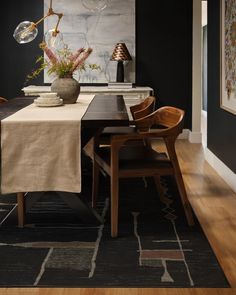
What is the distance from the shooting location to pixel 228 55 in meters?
4.37

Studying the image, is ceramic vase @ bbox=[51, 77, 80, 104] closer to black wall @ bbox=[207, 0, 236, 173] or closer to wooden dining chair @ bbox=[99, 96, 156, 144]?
wooden dining chair @ bbox=[99, 96, 156, 144]

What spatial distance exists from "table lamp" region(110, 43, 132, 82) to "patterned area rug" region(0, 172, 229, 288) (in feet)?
10.3

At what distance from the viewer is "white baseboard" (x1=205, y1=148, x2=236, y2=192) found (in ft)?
13.9

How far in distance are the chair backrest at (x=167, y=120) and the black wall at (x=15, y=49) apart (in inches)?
140

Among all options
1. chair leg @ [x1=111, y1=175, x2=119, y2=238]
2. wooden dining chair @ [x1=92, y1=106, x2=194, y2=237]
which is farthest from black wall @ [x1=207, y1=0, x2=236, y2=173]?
Answer: chair leg @ [x1=111, y1=175, x2=119, y2=238]

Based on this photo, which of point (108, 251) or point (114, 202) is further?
point (114, 202)

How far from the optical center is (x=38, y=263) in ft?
8.54

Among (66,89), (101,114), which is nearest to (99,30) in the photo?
(66,89)

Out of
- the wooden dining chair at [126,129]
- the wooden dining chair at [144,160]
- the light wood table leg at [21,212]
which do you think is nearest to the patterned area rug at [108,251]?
the light wood table leg at [21,212]

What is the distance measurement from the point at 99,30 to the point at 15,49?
1.12 m

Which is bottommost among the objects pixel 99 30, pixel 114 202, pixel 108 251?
pixel 108 251

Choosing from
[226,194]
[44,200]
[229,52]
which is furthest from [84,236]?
[229,52]

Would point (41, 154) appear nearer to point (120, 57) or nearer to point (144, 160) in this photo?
point (144, 160)

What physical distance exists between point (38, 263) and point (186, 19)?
16.3 feet
